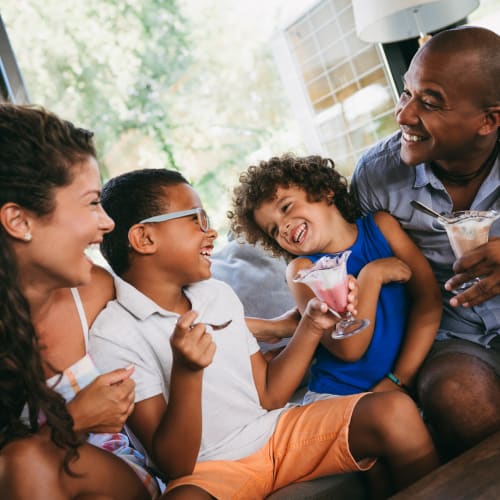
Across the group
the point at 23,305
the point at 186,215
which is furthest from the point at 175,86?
the point at 23,305

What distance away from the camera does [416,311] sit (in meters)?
2.11

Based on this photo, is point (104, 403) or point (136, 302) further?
point (136, 302)

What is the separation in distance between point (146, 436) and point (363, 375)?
86 cm

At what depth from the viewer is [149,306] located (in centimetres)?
176

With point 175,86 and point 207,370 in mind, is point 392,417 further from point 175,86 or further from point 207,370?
point 175,86

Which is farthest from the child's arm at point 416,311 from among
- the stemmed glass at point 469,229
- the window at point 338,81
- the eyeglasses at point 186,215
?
the window at point 338,81

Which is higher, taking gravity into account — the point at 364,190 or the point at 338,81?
the point at 338,81

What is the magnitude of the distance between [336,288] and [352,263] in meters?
0.44

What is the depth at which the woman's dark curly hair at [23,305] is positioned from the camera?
1.45 meters

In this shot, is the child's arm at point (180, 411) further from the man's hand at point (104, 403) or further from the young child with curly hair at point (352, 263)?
the young child with curly hair at point (352, 263)

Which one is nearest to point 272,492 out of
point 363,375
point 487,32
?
point 363,375

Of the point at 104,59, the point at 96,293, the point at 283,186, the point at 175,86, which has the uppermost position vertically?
the point at 104,59

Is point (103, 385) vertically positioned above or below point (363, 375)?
above

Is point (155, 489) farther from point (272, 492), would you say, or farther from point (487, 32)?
point (487, 32)
